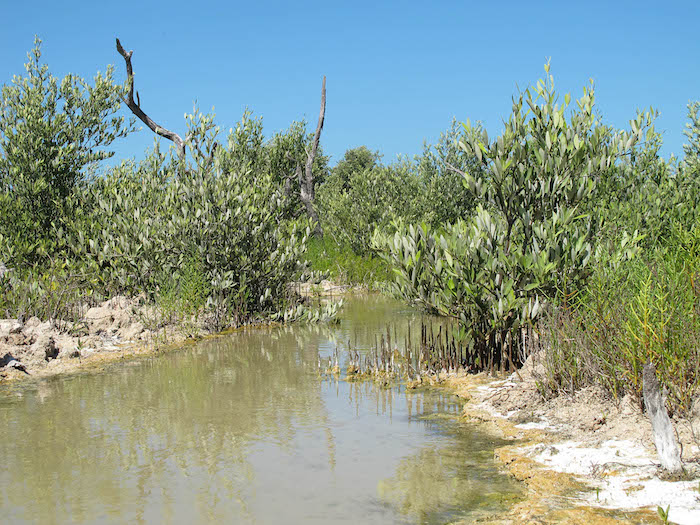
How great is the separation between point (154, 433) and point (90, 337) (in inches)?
265

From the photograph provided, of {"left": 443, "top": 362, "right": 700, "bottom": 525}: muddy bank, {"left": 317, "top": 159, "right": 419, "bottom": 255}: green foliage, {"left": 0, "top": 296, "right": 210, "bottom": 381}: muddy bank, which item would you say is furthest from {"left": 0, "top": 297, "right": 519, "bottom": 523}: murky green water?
{"left": 317, "top": 159, "right": 419, "bottom": 255}: green foliage

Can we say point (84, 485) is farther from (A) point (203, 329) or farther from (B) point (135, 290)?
(B) point (135, 290)

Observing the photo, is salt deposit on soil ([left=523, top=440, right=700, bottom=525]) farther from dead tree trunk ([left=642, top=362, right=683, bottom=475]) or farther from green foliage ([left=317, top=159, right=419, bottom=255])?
green foliage ([left=317, top=159, right=419, bottom=255])

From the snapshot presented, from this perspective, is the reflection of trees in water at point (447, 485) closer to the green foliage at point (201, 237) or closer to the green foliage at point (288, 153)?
the green foliage at point (201, 237)

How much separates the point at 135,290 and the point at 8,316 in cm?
363

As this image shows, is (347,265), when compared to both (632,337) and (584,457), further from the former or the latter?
(584,457)

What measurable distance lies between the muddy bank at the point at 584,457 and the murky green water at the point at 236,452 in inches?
12.6

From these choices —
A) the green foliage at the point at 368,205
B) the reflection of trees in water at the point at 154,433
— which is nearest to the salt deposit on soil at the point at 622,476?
the reflection of trees in water at the point at 154,433

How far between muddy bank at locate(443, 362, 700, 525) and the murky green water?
32 cm

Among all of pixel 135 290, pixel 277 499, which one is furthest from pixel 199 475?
pixel 135 290

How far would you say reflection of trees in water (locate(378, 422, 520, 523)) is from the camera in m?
5.73

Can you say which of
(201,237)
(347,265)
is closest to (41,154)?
(201,237)

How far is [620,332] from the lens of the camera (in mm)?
7531

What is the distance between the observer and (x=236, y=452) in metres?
7.51
